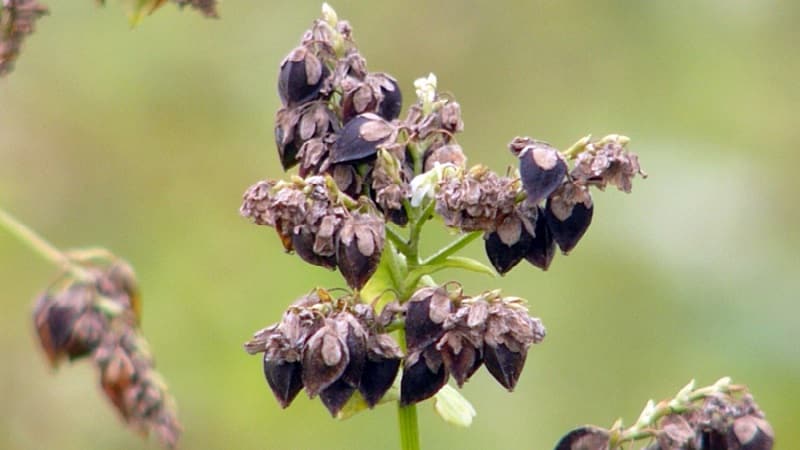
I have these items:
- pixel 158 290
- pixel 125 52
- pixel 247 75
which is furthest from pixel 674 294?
pixel 125 52

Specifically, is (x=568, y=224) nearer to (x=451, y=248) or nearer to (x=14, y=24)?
(x=451, y=248)

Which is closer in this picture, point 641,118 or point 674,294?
point 674,294

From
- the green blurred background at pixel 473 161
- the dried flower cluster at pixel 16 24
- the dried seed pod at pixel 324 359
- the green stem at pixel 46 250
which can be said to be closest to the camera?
the dried seed pod at pixel 324 359

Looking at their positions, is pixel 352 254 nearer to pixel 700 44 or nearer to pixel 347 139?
pixel 347 139

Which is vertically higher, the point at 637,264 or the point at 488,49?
the point at 488,49

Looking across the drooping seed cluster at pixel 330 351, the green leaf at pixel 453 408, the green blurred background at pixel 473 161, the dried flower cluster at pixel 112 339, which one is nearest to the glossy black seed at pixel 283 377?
the drooping seed cluster at pixel 330 351

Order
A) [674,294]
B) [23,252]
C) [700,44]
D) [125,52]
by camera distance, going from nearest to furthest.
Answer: [674,294]
[23,252]
[125,52]
[700,44]

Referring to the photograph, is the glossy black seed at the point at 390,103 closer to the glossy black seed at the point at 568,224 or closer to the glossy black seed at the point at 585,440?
the glossy black seed at the point at 568,224
